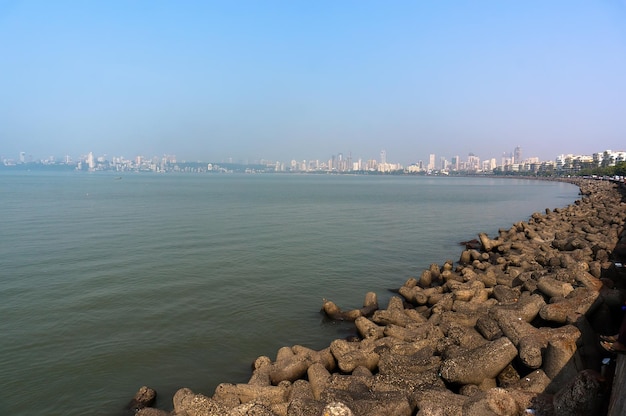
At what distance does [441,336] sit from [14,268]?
17366 millimetres

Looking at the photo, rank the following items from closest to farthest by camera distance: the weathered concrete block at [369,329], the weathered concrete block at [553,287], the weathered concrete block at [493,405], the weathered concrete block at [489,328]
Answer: the weathered concrete block at [493,405]
the weathered concrete block at [489,328]
the weathered concrete block at [369,329]
the weathered concrete block at [553,287]

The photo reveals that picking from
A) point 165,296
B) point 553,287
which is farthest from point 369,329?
point 165,296

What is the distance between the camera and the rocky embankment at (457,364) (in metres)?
5.62

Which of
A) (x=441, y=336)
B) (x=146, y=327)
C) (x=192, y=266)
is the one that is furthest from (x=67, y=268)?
(x=441, y=336)

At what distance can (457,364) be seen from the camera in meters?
6.91

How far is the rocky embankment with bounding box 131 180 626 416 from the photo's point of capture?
221 inches

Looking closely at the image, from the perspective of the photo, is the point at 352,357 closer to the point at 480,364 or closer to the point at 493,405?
the point at 480,364

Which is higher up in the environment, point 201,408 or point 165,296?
point 201,408

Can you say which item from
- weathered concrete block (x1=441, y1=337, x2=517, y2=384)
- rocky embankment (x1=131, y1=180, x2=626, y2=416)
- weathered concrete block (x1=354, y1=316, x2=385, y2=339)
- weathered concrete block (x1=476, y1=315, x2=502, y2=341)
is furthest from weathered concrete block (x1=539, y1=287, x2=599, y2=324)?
weathered concrete block (x1=354, y1=316, x2=385, y2=339)

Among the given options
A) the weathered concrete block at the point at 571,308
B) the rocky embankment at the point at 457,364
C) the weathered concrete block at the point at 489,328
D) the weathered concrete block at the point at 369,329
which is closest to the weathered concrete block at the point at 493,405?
the rocky embankment at the point at 457,364

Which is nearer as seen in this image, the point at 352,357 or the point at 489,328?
the point at 352,357

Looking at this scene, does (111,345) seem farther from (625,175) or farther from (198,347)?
(625,175)

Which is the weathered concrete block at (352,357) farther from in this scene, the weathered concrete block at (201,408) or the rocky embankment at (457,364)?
the weathered concrete block at (201,408)

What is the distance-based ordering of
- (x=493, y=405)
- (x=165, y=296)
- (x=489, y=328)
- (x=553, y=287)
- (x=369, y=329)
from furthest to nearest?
(x=165, y=296)
(x=553, y=287)
(x=369, y=329)
(x=489, y=328)
(x=493, y=405)
